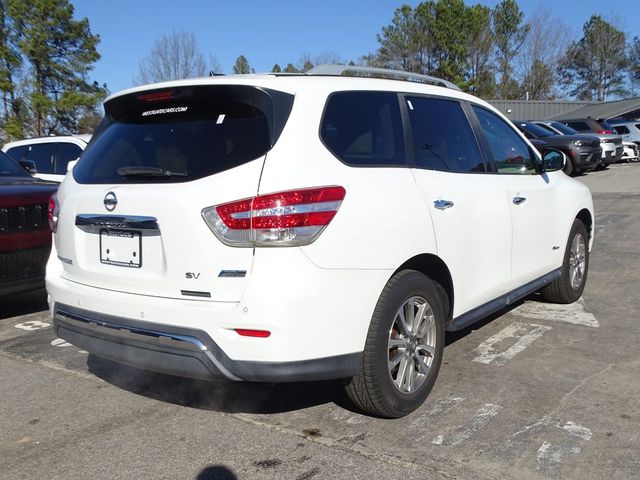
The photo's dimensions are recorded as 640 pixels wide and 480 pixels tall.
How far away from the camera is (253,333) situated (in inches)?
116

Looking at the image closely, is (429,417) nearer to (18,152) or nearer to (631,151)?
(18,152)

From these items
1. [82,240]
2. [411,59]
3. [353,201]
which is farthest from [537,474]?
[411,59]

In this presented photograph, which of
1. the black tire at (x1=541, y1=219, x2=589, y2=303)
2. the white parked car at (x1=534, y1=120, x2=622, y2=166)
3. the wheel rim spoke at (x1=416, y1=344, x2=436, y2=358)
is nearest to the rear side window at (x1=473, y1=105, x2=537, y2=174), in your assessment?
the black tire at (x1=541, y1=219, x2=589, y2=303)

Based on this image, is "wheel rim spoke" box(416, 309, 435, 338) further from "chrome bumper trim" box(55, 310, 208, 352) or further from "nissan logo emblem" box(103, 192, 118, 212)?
"nissan logo emblem" box(103, 192, 118, 212)

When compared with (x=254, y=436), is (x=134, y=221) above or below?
above

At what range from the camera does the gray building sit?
1636 inches

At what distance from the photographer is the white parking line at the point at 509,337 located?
4559 mm

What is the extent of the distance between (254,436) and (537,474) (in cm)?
146

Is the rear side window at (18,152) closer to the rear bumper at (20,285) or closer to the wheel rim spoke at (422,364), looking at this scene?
the rear bumper at (20,285)

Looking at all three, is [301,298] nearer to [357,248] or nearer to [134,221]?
[357,248]

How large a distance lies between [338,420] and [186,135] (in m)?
1.80

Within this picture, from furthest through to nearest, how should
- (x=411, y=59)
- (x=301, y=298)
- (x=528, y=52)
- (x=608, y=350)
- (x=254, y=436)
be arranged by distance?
Result: 1. (x=528, y=52)
2. (x=411, y=59)
3. (x=608, y=350)
4. (x=254, y=436)
5. (x=301, y=298)

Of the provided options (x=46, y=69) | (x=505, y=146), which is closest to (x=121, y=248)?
(x=505, y=146)

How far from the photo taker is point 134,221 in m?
3.21
